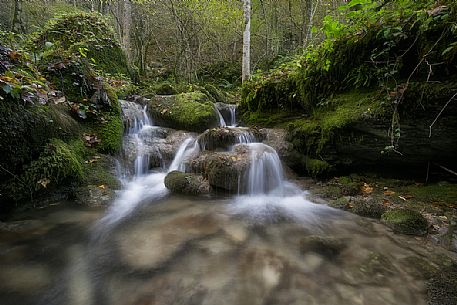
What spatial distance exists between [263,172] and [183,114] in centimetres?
282

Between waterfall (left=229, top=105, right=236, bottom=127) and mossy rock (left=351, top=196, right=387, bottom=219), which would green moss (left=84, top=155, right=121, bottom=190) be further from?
mossy rock (left=351, top=196, right=387, bottom=219)

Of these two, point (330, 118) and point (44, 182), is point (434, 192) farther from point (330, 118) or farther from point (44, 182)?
point (44, 182)

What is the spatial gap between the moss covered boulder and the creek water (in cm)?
278

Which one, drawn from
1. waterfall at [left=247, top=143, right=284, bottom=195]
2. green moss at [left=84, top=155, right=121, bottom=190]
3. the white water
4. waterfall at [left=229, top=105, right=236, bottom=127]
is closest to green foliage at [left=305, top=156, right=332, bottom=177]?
waterfall at [left=247, top=143, right=284, bottom=195]

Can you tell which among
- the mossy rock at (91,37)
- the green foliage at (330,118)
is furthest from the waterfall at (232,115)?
the mossy rock at (91,37)

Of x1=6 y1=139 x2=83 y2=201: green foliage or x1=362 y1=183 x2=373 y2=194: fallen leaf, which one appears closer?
x1=6 y1=139 x2=83 y2=201: green foliage

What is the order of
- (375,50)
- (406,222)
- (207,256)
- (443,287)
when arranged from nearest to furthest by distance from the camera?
(443,287) < (207,256) < (406,222) < (375,50)

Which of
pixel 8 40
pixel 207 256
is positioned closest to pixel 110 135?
pixel 8 40

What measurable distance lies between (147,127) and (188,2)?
723 cm

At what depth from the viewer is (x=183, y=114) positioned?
6.86 meters

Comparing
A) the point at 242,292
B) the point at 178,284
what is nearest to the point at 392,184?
the point at 242,292

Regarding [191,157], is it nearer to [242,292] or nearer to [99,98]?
[99,98]

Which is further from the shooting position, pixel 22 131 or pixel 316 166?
pixel 316 166

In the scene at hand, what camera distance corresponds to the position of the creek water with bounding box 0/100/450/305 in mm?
2301
